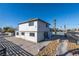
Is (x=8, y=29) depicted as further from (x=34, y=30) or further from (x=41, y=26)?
(x=41, y=26)

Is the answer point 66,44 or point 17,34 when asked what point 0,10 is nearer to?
point 17,34

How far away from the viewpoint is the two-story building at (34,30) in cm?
311

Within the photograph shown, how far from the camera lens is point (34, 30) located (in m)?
3.44

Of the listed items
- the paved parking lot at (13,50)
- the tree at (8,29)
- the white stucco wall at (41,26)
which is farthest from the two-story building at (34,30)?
the paved parking lot at (13,50)

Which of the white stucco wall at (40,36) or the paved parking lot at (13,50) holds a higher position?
the white stucco wall at (40,36)

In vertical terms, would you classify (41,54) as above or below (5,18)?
below

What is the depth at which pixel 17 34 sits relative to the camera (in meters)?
3.33

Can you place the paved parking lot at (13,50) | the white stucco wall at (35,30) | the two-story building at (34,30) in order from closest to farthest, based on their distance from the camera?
the paved parking lot at (13,50)
the two-story building at (34,30)
the white stucco wall at (35,30)

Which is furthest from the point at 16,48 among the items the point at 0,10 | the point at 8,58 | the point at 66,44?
the point at 66,44

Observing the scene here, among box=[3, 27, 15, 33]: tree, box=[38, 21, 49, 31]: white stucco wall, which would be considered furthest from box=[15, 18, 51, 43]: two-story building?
box=[3, 27, 15, 33]: tree

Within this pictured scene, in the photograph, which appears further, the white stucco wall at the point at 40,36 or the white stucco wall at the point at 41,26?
the white stucco wall at the point at 40,36

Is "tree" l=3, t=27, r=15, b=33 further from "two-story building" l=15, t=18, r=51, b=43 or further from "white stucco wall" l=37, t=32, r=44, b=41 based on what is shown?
"white stucco wall" l=37, t=32, r=44, b=41

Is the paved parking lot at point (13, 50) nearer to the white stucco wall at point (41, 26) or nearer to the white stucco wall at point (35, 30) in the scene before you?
the white stucco wall at point (35, 30)

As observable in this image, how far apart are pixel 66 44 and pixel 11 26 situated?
165cm
